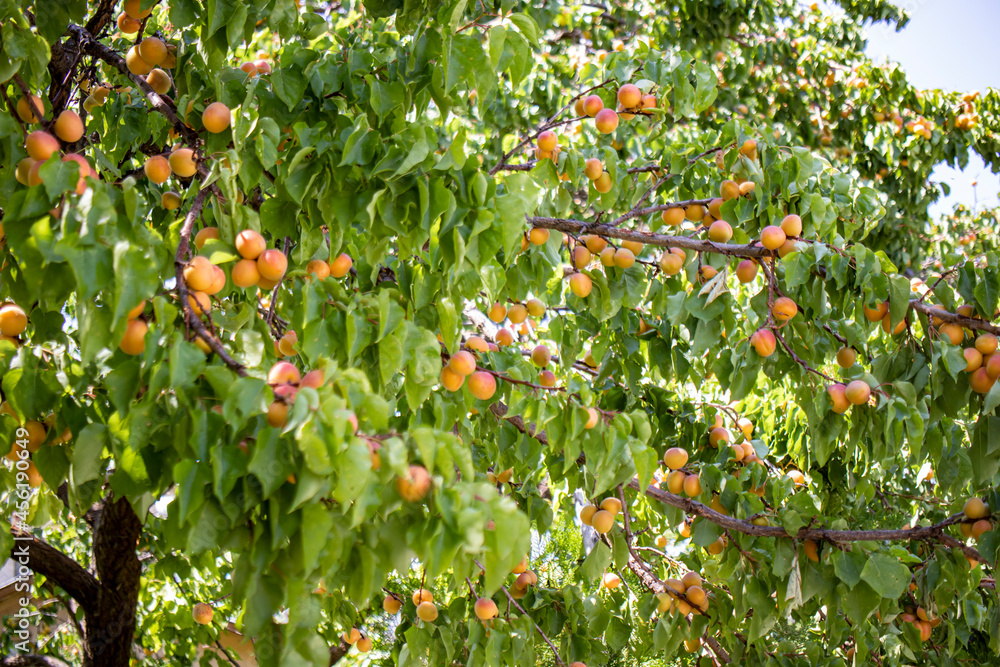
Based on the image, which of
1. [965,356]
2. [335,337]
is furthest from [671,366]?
[335,337]

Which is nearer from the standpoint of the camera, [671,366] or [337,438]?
[337,438]

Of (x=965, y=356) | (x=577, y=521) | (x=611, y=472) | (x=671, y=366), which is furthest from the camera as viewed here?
(x=577, y=521)

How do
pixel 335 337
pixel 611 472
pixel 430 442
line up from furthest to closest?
pixel 611 472, pixel 335 337, pixel 430 442

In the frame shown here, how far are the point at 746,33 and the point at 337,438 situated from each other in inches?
185

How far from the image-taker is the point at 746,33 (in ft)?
15.5

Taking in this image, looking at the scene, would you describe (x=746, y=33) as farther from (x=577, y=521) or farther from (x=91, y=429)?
(x=91, y=429)

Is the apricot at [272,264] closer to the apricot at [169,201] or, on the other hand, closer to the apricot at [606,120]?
the apricot at [169,201]

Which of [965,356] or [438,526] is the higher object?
[965,356]

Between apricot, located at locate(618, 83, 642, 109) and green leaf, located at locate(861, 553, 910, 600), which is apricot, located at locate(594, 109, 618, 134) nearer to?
apricot, located at locate(618, 83, 642, 109)

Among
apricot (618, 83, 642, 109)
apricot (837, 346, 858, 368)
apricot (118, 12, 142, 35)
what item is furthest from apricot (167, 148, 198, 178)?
apricot (837, 346, 858, 368)

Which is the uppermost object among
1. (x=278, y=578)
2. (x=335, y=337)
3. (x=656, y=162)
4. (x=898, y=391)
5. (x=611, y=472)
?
(x=656, y=162)

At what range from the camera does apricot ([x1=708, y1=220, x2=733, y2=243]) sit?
1951 mm

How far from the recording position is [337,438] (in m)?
0.85

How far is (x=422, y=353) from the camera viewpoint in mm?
1268
